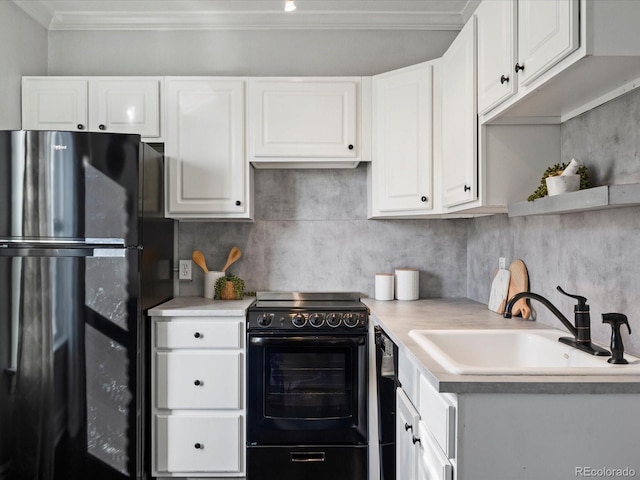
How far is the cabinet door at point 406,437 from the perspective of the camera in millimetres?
1663

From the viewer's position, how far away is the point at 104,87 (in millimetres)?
2812

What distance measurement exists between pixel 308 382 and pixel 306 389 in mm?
37

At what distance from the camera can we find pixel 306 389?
99.7 inches

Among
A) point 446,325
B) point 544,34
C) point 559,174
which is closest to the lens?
point 544,34

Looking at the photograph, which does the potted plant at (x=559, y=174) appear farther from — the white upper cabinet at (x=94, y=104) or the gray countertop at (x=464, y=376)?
the white upper cabinet at (x=94, y=104)

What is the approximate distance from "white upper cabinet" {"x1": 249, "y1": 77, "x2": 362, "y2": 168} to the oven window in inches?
43.6

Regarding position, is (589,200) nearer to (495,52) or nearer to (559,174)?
(559,174)

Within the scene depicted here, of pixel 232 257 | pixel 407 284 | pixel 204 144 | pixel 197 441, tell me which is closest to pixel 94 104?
pixel 204 144

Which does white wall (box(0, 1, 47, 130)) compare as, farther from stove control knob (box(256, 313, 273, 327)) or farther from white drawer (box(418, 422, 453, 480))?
white drawer (box(418, 422, 453, 480))

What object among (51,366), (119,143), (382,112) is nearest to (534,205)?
(382,112)

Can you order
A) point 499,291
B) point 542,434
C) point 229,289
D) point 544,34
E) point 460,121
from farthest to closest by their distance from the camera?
point 229,289
point 499,291
point 460,121
point 544,34
point 542,434

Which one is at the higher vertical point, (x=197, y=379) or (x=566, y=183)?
(x=566, y=183)

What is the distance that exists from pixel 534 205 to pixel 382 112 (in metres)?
1.34

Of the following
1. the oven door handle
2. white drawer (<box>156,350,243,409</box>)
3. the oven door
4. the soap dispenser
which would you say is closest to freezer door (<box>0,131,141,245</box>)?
white drawer (<box>156,350,243,409</box>)
